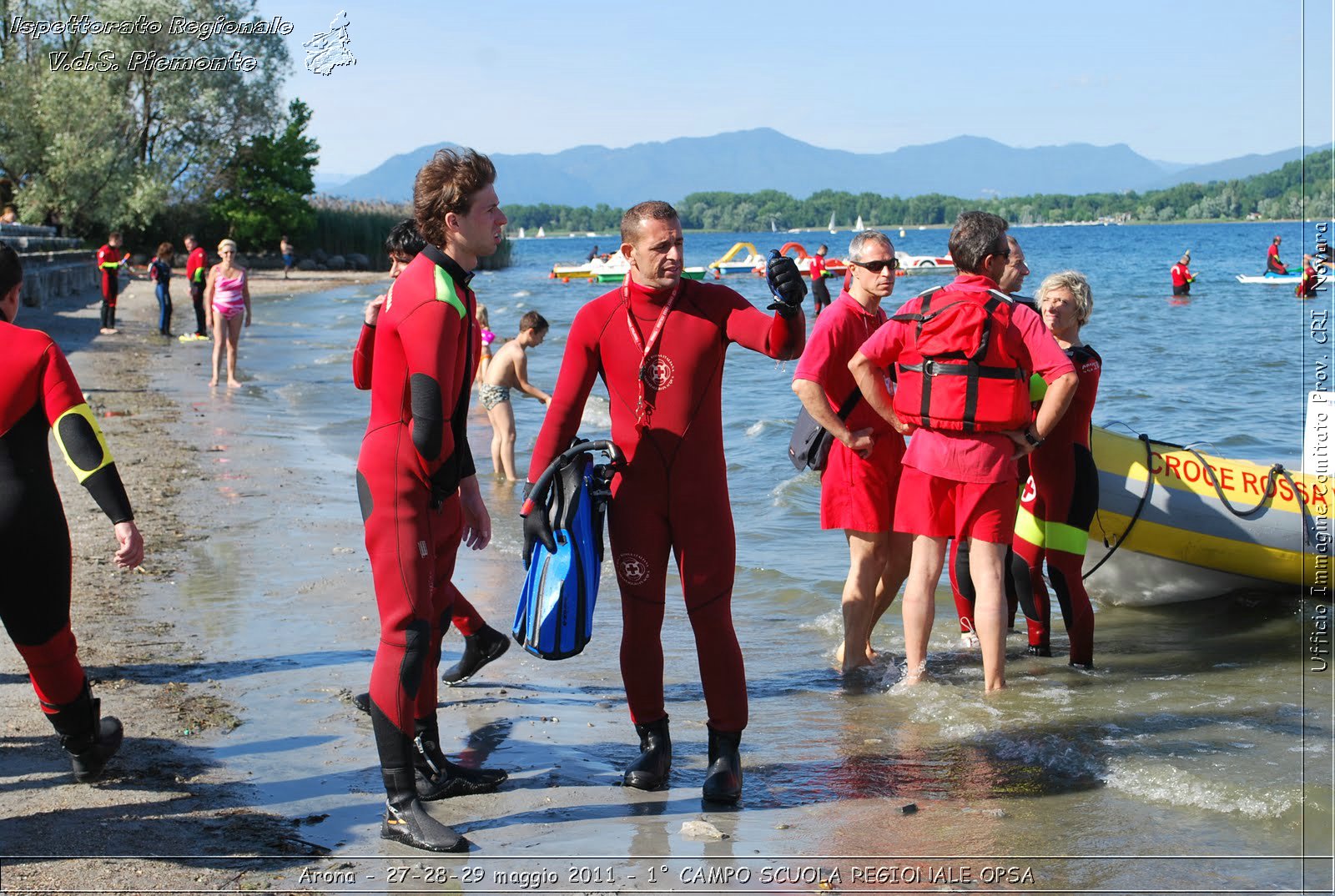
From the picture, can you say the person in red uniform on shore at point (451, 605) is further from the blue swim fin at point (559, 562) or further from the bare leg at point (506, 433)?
the bare leg at point (506, 433)

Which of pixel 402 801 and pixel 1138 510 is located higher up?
pixel 1138 510

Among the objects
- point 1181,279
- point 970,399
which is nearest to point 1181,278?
point 1181,279

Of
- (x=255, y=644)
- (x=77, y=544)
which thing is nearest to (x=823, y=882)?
(x=255, y=644)

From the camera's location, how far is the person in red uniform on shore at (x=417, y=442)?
378cm

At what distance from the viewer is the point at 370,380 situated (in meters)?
4.57

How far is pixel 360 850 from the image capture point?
12.4ft

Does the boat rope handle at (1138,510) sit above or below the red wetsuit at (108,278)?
below

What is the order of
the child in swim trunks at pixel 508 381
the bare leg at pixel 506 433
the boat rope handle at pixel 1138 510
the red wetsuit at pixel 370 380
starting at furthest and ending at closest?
1. the bare leg at pixel 506 433
2. the child in swim trunks at pixel 508 381
3. the boat rope handle at pixel 1138 510
4. the red wetsuit at pixel 370 380

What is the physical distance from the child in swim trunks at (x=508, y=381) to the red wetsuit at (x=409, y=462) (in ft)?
19.3

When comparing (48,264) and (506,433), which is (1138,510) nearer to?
(506,433)

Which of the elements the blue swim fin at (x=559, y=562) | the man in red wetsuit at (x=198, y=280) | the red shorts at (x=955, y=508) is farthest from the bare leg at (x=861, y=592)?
the man in red wetsuit at (x=198, y=280)

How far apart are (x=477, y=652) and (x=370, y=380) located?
1.51 meters

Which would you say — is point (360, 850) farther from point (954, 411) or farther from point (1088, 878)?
point (954, 411)

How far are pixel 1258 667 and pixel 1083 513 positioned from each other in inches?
55.0
